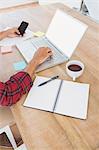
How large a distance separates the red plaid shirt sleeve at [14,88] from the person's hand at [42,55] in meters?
0.16

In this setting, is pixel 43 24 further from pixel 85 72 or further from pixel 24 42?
pixel 85 72

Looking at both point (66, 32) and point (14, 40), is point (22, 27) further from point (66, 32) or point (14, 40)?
point (66, 32)

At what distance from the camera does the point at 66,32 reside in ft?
3.80

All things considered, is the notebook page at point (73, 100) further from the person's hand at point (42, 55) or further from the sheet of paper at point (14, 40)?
the sheet of paper at point (14, 40)

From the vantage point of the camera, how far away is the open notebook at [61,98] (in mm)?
813

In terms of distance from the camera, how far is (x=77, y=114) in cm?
79

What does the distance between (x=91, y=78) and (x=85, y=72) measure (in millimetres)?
61

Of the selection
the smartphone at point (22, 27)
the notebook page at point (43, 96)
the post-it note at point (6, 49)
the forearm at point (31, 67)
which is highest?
the smartphone at point (22, 27)

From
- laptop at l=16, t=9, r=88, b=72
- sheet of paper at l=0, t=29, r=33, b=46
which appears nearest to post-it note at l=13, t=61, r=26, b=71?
laptop at l=16, t=9, r=88, b=72

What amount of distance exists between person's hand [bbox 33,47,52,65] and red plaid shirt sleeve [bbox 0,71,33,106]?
0.52 feet

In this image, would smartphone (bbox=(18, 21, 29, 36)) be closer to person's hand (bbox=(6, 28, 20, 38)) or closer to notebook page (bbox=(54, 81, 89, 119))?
person's hand (bbox=(6, 28, 20, 38))

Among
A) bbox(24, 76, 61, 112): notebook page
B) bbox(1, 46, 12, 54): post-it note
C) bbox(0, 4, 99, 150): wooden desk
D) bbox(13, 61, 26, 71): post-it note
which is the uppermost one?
bbox(1, 46, 12, 54): post-it note

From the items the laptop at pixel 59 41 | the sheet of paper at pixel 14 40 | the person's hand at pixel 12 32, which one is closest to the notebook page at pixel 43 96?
the laptop at pixel 59 41

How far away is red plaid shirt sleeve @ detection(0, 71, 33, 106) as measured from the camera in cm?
89
